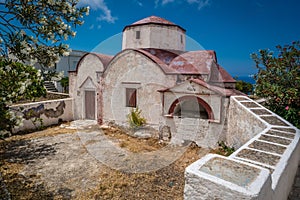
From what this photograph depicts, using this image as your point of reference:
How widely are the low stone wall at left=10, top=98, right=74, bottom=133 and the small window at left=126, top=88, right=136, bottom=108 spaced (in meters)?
4.75

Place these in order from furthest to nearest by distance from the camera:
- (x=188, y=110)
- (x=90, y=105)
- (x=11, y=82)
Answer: (x=90, y=105), (x=188, y=110), (x=11, y=82)

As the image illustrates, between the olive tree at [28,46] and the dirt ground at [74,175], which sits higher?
the olive tree at [28,46]

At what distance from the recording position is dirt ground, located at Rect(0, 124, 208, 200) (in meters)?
4.88

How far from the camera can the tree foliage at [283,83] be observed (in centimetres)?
634

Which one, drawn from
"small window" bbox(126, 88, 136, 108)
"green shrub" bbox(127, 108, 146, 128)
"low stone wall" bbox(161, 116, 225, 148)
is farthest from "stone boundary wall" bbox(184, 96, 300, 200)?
"small window" bbox(126, 88, 136, 108)

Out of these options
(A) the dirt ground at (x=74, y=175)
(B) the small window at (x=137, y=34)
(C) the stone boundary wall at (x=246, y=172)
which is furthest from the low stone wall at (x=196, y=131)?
(B) the small window at (x=137, y=34)

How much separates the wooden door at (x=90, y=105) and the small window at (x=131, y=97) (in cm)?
307

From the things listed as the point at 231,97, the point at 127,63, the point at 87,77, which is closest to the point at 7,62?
the point at 231,97

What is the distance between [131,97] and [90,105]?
3723mm

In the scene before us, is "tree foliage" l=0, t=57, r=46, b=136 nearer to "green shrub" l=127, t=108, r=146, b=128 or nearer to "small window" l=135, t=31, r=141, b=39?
"green shrub" l=127, t=108, r=146, b=128

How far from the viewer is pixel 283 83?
7.30 m

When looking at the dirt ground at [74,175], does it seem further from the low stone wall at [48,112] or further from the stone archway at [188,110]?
the low stone wall at [48,112]

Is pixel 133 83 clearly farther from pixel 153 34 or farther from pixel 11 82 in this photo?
pixel 11 82

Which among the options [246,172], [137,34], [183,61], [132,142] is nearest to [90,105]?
[132,142]
